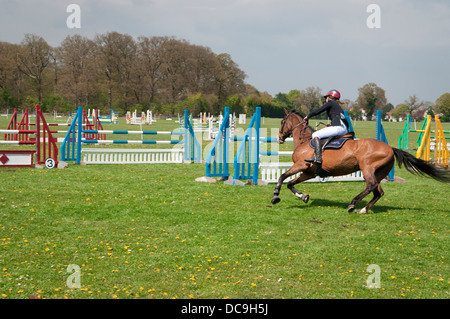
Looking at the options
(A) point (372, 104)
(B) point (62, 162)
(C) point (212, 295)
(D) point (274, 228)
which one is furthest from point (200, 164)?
(A) point (372, 104)

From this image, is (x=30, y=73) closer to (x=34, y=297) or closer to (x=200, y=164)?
(x=200, y=164)

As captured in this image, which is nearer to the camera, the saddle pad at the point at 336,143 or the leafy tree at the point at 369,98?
the saddle pad at the point at 336,143

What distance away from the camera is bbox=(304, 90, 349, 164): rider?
9156 mm

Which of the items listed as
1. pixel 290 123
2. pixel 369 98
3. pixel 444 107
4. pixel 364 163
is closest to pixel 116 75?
pixel 369 98

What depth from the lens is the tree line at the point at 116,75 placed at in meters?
66.1

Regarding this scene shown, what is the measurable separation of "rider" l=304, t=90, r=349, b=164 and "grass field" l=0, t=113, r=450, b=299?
3.89 ft

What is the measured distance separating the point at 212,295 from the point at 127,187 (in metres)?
6.89

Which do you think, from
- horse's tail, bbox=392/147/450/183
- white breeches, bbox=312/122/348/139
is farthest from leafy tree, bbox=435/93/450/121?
white breeches, bbox=312/122/348/139

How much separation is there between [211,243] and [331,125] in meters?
4.29

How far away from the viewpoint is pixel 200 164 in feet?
55.6

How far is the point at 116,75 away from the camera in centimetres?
7106

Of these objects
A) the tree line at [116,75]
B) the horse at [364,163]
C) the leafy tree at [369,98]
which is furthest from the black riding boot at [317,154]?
the leafy tree at [369,98]

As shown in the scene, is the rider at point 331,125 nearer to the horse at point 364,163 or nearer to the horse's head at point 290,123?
the horse at point 364,163

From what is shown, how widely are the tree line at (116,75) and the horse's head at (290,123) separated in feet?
176
